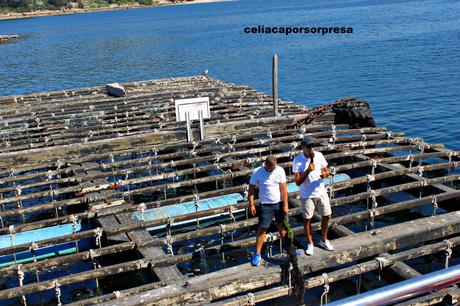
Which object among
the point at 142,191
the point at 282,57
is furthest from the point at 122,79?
the point at 142,191

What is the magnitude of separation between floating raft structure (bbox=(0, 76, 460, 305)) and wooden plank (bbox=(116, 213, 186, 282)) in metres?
0.04

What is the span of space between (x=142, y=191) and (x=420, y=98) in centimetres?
2493

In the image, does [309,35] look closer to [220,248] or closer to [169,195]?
[169,195]

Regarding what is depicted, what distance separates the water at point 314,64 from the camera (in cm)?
3238

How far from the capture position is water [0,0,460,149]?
32375mm

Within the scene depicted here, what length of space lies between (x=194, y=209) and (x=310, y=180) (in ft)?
15.6

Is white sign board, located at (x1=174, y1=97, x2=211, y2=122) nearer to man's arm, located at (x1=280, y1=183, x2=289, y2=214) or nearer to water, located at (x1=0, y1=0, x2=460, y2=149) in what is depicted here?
man's arm, located at (x1=280, y1=183, x2=289, y2=214)

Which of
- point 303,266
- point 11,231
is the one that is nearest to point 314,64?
point 11,231

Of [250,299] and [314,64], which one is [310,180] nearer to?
[250,299]

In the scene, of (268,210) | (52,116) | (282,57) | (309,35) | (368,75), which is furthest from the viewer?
(309,35)

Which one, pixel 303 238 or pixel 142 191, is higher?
pixel 142 191

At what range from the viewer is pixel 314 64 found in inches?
1949

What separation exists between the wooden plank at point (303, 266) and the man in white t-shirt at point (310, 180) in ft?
0.98

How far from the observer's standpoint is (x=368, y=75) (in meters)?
41.8
